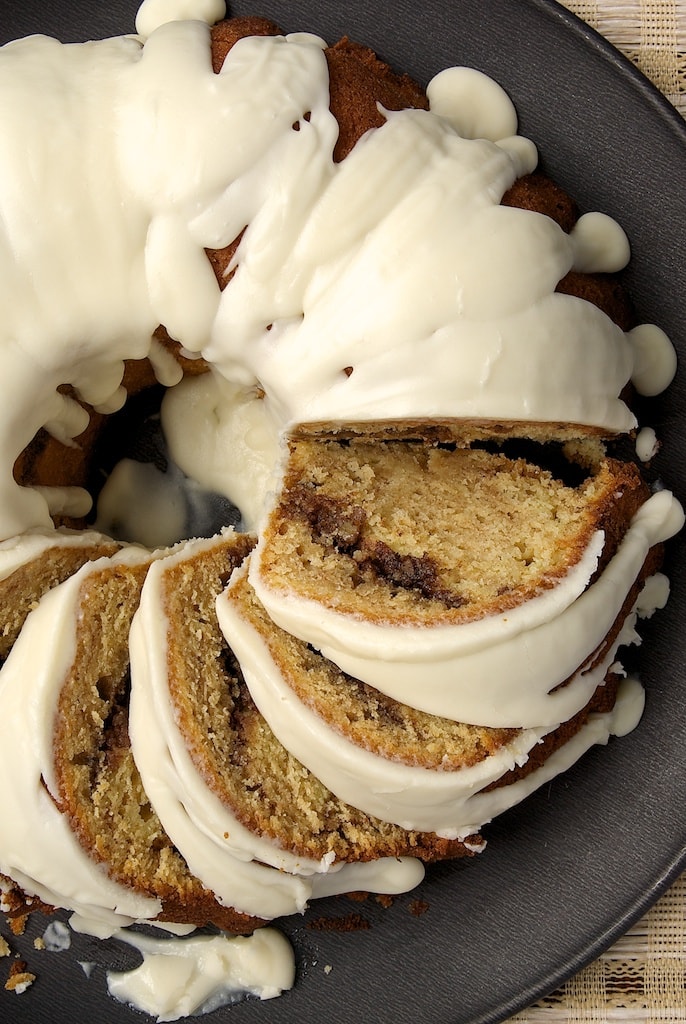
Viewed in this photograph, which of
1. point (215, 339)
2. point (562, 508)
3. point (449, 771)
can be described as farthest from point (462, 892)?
point (215, 339)

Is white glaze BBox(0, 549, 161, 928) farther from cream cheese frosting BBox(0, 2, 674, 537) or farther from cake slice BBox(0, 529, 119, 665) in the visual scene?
cream cheese frosting BBox(0, 2, 674, 537)

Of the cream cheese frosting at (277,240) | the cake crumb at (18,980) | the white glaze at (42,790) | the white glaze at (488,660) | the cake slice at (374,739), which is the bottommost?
the cake crumb at (18,980)

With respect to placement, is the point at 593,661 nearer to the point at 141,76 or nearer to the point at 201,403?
the point at 201,403

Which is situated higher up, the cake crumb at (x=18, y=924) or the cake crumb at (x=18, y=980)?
the cake crumb at (x=18, y=924)

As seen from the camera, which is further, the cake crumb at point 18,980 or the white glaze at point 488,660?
the cake crumb at point 18,980

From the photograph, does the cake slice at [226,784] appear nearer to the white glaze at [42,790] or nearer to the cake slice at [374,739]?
the cake slice at [374,739]

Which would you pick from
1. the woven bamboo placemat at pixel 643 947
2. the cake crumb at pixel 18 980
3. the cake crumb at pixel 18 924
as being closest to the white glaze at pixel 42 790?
the cake crumb at pixel 18 924

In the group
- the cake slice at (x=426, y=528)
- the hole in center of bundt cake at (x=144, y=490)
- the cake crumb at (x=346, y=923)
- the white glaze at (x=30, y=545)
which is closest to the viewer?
the cake slice at (x=426, y=528)
